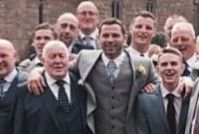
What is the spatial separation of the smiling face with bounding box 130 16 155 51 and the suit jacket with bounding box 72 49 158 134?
76 cm

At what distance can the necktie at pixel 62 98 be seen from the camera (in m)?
7.57

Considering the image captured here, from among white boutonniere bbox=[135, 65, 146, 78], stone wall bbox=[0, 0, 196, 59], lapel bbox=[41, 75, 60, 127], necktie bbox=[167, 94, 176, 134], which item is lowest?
stone wall bbox=[0, 0, 196, 59]

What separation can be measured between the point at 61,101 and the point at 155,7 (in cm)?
2382

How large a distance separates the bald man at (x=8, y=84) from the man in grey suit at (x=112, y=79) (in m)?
0.29

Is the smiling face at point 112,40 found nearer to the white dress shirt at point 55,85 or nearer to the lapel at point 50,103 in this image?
the white dress shirt at point 55,85

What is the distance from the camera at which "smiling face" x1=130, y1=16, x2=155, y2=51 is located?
8.57 m

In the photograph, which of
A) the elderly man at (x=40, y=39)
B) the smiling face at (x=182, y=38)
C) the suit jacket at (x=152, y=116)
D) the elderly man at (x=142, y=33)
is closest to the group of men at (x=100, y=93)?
the suit jacket at (x=152, y=116)

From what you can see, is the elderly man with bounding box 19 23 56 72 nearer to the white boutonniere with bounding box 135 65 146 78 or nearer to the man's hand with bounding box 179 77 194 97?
the white boutonniere with bounding box 135 65 146 78

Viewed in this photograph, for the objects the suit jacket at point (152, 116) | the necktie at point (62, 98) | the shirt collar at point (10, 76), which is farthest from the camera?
the shirt collar at point (10, 76)

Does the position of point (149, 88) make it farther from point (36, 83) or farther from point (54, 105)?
point (36, 83)

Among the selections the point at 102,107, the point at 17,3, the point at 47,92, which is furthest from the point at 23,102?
the point at 17,3

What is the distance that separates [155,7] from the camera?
31.0m

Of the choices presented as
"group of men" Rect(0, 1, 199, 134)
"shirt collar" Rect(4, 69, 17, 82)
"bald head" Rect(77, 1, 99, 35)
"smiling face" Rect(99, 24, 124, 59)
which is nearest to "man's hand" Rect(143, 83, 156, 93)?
"group of men" Rect(0, 1, 199, 134)

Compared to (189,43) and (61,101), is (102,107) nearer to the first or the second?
(61,101)
